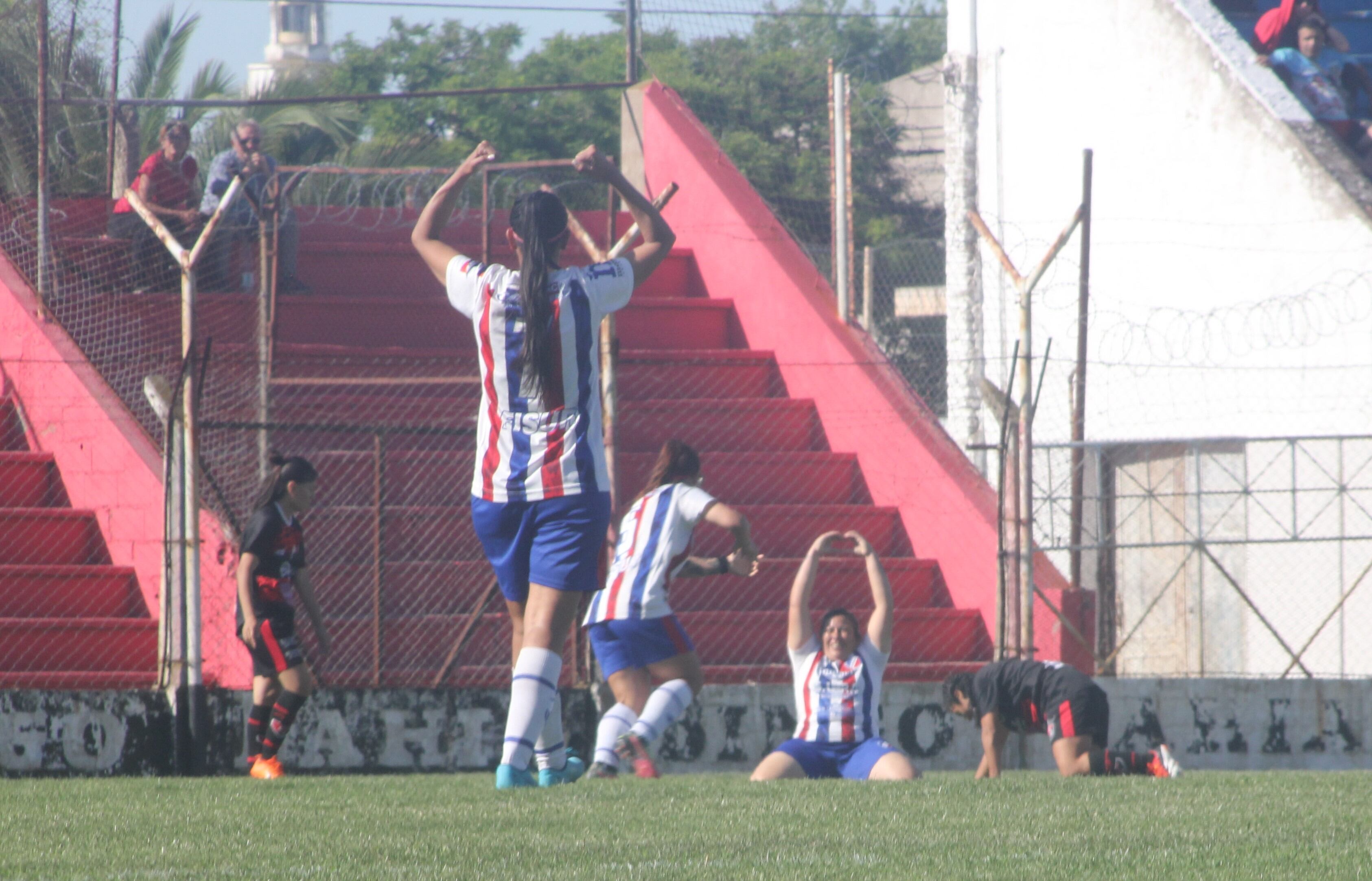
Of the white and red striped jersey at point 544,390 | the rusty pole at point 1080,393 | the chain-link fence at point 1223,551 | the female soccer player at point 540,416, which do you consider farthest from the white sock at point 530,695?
the chain-link fence at point 1223,551

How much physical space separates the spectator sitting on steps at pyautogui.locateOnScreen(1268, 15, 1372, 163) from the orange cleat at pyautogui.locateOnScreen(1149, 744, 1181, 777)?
734 centimetres

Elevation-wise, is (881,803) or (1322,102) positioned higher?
(1322,102)

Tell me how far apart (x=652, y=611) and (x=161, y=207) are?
6500 mm

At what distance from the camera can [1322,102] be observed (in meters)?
14.7

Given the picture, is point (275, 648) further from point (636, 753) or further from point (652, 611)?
point (636, 753)

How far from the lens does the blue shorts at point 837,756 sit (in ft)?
26.2

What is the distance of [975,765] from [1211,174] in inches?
240

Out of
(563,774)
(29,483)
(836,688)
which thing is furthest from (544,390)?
(29,483)

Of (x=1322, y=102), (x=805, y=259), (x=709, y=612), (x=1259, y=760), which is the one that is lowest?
(x=1259, y=760)

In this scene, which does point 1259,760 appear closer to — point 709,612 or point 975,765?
point 975,765

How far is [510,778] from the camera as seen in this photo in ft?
19.3

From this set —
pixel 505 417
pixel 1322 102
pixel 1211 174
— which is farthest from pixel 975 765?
pixel 1322 102

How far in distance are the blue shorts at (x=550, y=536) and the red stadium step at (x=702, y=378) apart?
7.11 meters

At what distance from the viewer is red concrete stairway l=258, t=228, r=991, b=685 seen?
10617mm
